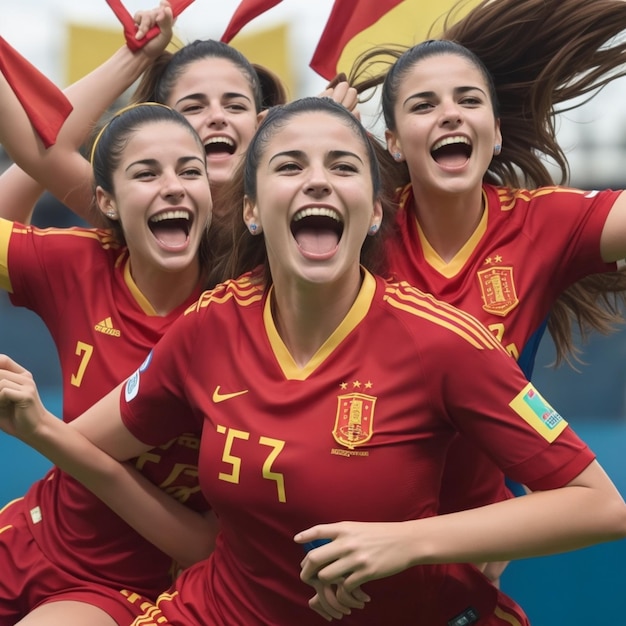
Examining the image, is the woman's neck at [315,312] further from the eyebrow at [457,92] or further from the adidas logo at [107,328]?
the eyebrow at [457,92]

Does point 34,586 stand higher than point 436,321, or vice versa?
point 436,321

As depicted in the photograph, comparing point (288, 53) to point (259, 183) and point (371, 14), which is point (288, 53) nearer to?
point (371, 14)

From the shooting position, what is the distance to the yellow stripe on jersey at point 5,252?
2775 mm

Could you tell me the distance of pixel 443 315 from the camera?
2.18 meters

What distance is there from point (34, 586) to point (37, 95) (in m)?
1.24

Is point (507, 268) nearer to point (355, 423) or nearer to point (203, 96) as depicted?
point (355, 423)

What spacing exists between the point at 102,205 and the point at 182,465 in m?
0.64

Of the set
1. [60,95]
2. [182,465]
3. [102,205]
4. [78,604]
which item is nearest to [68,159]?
[60,95]

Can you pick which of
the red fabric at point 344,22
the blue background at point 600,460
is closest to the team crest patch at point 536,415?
the blue background at point 600,460

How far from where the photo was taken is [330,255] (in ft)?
7.39

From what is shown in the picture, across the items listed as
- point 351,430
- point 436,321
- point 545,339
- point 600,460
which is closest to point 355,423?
point 351,430

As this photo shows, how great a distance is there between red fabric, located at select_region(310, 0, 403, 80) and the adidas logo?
1163 mm

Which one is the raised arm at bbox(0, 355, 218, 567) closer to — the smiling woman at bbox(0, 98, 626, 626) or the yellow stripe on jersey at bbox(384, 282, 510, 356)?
the smiling woman at bbox(0, 98, 626, 626)

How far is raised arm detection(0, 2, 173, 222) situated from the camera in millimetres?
3127
